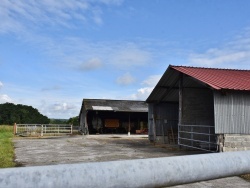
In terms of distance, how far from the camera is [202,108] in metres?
17.0

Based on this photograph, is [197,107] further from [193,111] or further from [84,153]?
[84,153]

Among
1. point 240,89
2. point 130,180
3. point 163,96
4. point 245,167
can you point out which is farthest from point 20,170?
point 163,96

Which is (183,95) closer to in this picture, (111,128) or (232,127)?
(232,127)

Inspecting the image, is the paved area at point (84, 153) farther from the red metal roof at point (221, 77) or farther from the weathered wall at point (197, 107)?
the red metal roof at point (221, 77)

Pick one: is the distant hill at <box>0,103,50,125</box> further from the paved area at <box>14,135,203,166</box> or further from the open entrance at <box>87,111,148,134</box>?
the paved area at <box>14,135,203,166</box>

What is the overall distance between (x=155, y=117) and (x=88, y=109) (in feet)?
36.6

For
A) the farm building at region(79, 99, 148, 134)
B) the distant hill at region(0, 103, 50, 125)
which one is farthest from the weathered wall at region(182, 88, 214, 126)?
the distant hill at region(0, 103, 50, 125)

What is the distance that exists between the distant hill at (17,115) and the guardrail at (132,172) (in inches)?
2259

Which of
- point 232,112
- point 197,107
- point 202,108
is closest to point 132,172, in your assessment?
point 232,112

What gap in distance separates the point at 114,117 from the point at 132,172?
31983 millimetres

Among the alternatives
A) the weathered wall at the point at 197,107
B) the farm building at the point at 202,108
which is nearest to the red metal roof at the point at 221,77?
the farm building at the point at 202,108

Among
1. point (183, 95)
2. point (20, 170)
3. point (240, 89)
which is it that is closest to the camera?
point (20, 170)

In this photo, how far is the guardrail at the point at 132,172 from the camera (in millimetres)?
1246

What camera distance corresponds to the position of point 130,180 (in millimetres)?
1479
